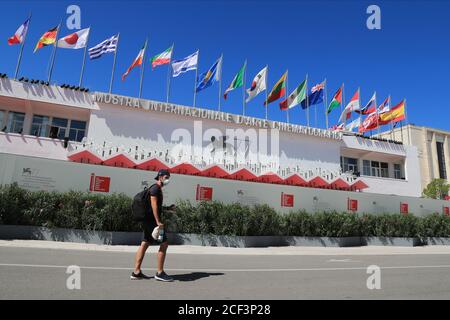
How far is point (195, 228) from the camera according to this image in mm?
A: 14711

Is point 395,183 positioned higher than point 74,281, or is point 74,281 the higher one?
point 395,183

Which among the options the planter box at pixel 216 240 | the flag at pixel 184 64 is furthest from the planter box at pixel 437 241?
the flag at pixel 184 64

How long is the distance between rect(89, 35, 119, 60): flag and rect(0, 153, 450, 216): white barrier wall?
13409mm

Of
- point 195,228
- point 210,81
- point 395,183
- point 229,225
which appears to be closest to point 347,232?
point 229,225

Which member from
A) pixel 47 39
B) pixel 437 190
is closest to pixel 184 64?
pixel 47 39

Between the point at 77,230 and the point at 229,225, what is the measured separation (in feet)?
20.3

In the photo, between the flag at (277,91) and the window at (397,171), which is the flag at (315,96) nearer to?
the flag at (277,91)

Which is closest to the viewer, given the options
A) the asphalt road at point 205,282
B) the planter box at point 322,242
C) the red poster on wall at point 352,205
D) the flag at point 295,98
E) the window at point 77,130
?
the asphalt road at point 205,282

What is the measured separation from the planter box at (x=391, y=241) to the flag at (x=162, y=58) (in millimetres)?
19397

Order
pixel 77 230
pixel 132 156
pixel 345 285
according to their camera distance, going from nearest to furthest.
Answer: pixel 345 285
pixel 77 230
pixel 132 156

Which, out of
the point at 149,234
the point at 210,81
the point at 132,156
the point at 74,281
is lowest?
the point at 74,281

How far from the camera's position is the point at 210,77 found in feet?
93.9

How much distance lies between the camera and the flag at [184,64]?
27.7 metres

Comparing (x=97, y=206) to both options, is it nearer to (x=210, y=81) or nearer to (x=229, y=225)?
(x=229, y=225)
